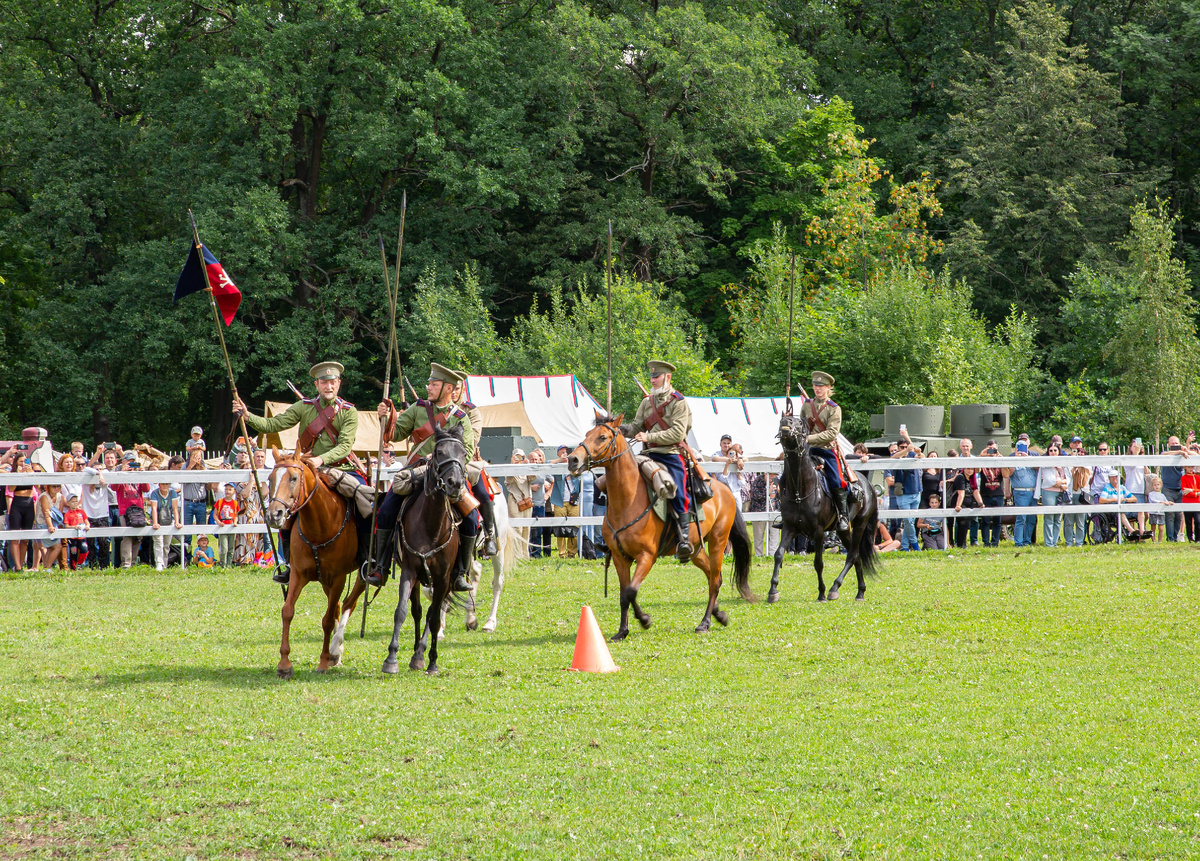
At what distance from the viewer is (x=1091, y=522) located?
2372 centimetres

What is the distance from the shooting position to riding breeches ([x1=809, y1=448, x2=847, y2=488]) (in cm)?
1570

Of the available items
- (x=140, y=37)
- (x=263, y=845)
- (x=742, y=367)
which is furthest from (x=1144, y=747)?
(x=140, y=37)

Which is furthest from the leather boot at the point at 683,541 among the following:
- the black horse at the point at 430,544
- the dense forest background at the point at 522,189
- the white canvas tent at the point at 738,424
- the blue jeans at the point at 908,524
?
the dense forest background at the point at 522,189

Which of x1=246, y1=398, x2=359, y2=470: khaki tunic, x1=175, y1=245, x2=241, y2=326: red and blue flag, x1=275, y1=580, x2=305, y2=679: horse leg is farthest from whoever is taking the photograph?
x1=175, y1=245, x2=241, y2=326: red and blue flag

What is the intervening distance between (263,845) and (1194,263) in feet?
151

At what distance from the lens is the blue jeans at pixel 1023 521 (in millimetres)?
22484

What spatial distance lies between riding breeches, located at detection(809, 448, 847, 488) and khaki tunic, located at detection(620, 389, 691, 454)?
3048 mm

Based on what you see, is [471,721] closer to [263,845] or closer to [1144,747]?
[263,845]

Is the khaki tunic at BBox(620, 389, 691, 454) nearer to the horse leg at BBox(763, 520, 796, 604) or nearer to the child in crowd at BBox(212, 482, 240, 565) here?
the horse leg at BBox(763, 520, 796, 604)

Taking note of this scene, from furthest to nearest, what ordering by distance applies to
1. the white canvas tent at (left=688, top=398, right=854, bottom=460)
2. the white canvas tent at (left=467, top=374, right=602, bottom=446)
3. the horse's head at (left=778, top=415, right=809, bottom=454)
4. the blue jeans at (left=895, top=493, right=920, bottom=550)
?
the white canvas tent at (left=467, top=374, right=602, bottom=446) < the white canvas tent at (left=688, top=398, right=854, bottom=460) < the blue jeans at (left=895, top=493, right=920, bottom=550) < the horse's head at (left=778, top=415, right=809, bottom=454)

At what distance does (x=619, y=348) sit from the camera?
123 feet

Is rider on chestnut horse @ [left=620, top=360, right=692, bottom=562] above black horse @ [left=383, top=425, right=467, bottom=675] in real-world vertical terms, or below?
above

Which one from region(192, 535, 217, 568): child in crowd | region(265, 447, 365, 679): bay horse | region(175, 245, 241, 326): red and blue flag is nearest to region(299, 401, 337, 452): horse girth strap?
region(265, 447, 365, 679): bay horse

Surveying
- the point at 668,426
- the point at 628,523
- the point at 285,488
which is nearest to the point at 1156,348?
the point at 668,426
